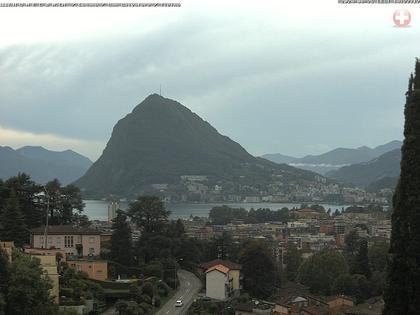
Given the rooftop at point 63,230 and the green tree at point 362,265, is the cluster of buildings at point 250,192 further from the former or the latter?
the rooftop at point 63,230

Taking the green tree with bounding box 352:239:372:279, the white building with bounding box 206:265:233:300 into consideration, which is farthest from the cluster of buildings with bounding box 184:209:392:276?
the white building with bounding box 206:265:233:300

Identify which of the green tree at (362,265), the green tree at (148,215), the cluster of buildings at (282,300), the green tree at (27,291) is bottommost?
the cluster of buildings at (282,300)

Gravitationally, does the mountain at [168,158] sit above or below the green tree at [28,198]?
above

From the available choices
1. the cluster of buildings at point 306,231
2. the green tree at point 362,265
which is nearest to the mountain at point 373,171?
the cluster of buildings at point 306,231

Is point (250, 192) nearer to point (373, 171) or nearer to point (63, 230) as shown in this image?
point (373, 171)

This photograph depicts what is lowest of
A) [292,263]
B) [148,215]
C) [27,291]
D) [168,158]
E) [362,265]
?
[292,263]

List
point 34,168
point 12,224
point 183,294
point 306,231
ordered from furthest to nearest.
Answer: point 34,168
point 306,231
point 183,294
point 12,224

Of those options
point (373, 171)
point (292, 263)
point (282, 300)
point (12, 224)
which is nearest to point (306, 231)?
point (292, 263)
